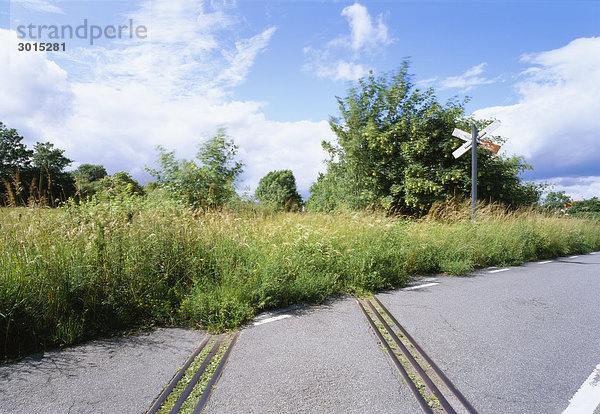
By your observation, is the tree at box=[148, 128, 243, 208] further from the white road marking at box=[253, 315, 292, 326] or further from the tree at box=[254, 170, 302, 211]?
the tree at box=[254, 170, 302, 211]

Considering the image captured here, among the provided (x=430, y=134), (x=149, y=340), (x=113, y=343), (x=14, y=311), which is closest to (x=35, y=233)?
(x=14, y=311)

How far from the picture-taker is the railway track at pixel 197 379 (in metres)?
2.26

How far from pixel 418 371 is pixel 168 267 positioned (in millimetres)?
3564

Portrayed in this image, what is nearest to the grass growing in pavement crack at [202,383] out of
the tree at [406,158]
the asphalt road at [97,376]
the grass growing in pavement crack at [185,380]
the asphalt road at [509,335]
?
the grass growing in pavement crack at [185,380]

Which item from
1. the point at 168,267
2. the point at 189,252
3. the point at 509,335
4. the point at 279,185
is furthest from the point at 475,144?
the point at 279,185

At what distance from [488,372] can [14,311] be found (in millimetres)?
4952

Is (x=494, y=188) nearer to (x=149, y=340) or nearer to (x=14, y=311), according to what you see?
(x=149, y=340)

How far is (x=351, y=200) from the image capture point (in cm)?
1698

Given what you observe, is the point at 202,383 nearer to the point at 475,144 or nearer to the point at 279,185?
the point at 475,144

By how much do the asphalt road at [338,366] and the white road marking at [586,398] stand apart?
12 millimetres

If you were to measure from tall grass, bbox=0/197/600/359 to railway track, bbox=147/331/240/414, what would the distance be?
0.42m

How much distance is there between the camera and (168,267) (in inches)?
169

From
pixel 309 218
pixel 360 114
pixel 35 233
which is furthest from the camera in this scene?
pixel 360 114

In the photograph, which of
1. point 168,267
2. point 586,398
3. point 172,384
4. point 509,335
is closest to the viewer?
point 586,398
